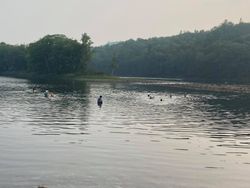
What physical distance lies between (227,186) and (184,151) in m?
12.3

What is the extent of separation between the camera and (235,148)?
46562 mm

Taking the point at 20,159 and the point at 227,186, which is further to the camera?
the point at 20,159

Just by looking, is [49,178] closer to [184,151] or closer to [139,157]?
[139,157]

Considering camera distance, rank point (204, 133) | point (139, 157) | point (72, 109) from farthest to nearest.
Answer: point (72, 109), point (204, 133), point (139, 157)

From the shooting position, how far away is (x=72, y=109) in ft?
274

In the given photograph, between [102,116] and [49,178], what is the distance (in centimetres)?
4206

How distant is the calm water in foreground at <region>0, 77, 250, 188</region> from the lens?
3259 cm

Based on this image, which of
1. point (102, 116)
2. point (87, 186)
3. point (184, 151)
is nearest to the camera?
point (87, 186)

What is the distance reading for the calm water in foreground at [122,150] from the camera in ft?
107

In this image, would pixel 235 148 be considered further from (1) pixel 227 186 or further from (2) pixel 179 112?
(2) pixel 179 112

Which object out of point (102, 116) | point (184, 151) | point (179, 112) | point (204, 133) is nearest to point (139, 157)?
point (184, 151)

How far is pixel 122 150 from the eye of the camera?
143ft

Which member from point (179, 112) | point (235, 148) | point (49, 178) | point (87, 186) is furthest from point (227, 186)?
point (179, 112)

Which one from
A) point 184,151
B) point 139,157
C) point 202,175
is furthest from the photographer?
point 184,151
